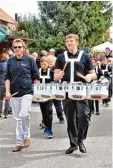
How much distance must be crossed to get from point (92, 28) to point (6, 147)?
3345 centimetres

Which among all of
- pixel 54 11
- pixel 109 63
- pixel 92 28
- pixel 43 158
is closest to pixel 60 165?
pixel 43 158

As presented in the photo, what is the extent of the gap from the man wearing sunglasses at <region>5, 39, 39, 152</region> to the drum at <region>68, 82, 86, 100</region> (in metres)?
0.87

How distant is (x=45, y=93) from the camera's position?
6.43m

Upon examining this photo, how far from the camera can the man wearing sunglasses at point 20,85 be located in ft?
22.2

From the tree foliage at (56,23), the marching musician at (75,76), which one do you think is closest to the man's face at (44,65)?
the marching musician at (75,76)

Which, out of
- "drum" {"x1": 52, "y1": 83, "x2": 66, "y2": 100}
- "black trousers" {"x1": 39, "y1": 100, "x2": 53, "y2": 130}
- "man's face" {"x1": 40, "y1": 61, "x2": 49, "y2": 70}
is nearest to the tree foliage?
"man's face" {"x1": 40, "y1": 61, "x2": 49, "y2": 70}

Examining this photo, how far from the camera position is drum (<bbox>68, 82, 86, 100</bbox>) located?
610 cm

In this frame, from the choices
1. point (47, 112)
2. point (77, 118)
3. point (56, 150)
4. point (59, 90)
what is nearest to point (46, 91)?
point (59, 90)

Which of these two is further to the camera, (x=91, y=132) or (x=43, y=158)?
(x=91, y=132)

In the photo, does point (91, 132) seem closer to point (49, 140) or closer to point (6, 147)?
point (49, 140)

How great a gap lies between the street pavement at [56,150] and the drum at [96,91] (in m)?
0.92

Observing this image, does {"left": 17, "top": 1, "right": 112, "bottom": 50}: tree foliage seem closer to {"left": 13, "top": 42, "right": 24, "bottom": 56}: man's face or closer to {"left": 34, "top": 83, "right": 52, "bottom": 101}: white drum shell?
{"left": 13, "top": 42, "right": 24, "bottom": 56}: man's face

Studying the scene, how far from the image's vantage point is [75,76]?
6.39m

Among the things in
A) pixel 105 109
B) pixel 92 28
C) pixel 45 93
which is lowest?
pixel 105 109
